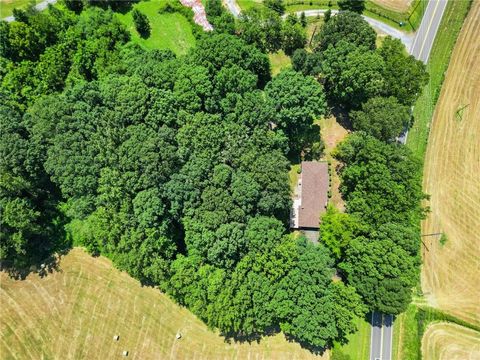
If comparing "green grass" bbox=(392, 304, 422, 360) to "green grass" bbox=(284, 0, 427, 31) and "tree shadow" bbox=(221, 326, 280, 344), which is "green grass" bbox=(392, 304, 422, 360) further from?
"green grass" bbox=(284, 0, 427, 31)

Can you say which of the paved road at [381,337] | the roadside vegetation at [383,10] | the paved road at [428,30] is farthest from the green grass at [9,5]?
the paved road at [381,337]

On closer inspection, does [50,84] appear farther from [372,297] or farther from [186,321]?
[372,297]

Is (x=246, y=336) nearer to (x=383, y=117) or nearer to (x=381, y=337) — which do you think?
(x=381, y=337)

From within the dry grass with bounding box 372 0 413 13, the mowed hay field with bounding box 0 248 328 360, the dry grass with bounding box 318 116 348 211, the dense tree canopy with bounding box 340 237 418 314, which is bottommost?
the mowed hay field with bounding box 0 248 328 360

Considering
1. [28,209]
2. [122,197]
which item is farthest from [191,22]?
[28,209]

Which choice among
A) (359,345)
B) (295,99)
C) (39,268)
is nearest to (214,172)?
(295,99)

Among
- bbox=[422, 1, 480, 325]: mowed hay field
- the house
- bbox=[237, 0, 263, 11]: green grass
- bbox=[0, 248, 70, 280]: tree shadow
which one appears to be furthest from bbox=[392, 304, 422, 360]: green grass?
bbox=[237, 0, 263, 11]: green grass

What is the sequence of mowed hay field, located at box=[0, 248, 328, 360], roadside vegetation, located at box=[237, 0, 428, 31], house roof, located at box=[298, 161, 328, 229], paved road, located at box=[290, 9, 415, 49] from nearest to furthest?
mowed hay field, located at box=[0, 248, 328, 360], house roof, located at box=[298, 161, 328, 229], paved road, located at box=[290, 9, 415, 49], roadside vegetation, located at box=[237, 0, 428, 31]
